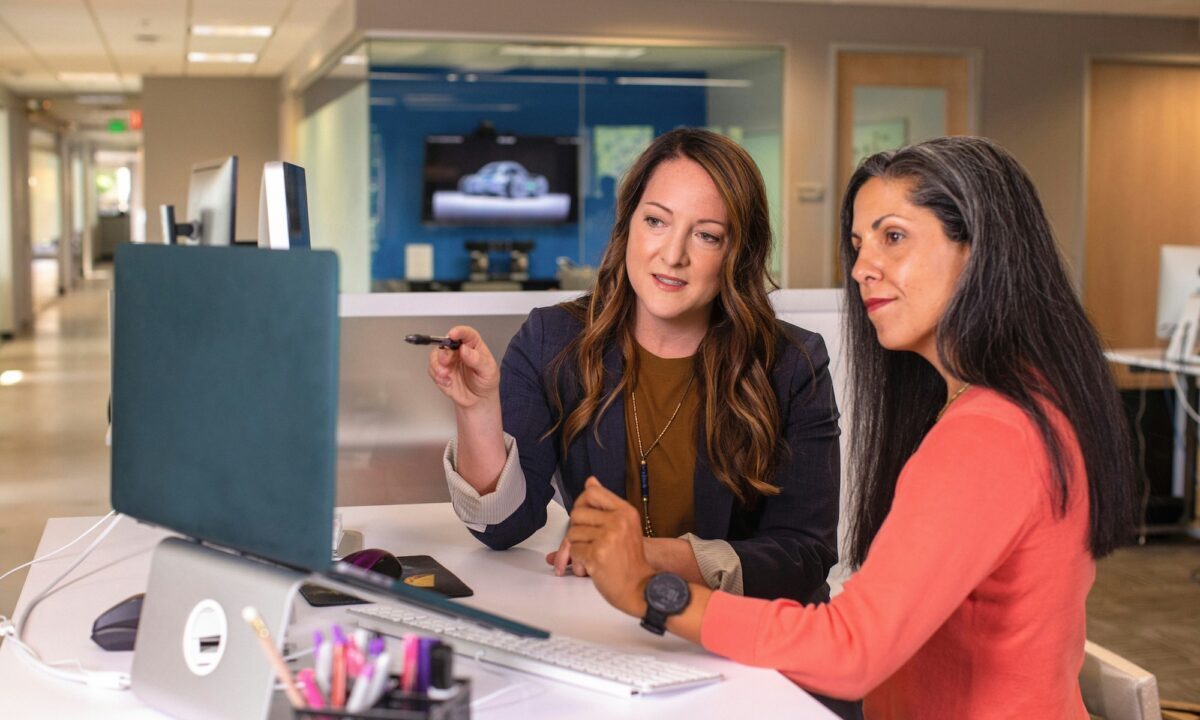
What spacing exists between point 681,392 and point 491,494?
0.40 meters

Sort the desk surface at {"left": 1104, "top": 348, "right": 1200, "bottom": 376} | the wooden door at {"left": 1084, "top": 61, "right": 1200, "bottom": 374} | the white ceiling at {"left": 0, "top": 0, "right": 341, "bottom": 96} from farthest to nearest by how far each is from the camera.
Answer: the white ceiling at {"left": 0, "top": 0, "right": 341, "bottom": 96} < the wooden door at {"left": 1084, "top": 61, "right": 1200, "bottom": 374} < the desk surface at {"left": 1104, "top": 348, "right": 1200, "bottom": 376}

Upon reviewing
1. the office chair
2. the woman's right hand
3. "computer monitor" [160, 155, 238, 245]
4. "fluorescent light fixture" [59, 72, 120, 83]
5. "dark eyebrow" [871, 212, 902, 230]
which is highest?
"fluorescent light fixture" [59, 72, 120, 83]

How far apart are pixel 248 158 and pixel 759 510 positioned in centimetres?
1431

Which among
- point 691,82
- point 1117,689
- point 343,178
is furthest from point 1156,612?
point 343,178

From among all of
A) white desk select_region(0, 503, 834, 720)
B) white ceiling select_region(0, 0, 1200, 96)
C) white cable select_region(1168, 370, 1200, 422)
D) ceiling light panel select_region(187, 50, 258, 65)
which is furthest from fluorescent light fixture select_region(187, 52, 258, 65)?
white desk select_region(0, 503, 834, 720)

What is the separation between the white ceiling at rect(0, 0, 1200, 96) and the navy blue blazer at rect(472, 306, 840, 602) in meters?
6.51

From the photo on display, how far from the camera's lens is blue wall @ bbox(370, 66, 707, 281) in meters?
7.96

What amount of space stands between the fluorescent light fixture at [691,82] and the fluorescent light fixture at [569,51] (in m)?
0.16

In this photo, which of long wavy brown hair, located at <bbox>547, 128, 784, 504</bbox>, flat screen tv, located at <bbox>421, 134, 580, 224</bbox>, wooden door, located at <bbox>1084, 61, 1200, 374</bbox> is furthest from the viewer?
wooden door, located at <bbox>1084, 61, 1200, 374</bbox>

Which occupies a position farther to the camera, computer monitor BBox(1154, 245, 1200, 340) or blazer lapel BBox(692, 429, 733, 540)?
computer monitor BBox(1154, 245, 1200, 340)

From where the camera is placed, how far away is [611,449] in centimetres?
209

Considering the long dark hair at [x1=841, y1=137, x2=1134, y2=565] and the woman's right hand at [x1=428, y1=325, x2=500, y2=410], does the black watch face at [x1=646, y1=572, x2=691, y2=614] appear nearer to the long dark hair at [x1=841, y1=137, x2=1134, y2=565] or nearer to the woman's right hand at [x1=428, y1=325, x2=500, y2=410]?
the long dark hair at [x1=841, y1=137, x2=1134, y2=565]

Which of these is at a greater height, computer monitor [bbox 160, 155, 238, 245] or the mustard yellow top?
computer monitor [bbox 160, 155, 238, 245]

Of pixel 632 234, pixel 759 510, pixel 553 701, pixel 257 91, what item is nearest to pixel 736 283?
pixel 632 234
